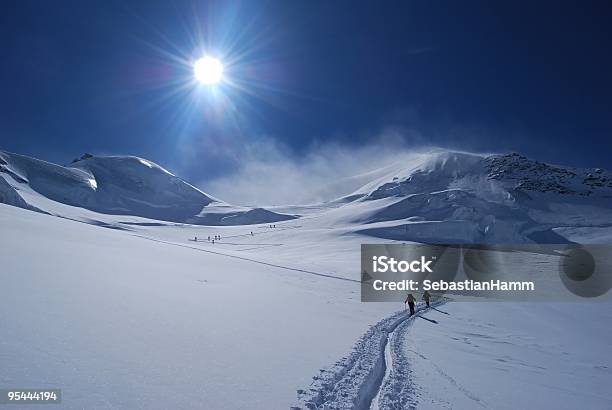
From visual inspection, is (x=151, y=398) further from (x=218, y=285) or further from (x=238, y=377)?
(x=218, y=285)

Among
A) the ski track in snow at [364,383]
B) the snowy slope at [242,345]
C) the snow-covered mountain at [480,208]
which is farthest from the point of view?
the snow-covered mountain at [480,208]

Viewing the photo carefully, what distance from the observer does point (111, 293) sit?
9312 mm

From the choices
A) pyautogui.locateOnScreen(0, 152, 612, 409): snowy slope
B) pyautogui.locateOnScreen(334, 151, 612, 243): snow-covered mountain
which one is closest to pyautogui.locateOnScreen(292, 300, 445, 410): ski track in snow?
pyautogui.locateOnScreen(0, 152, 612, 409): snowy slope

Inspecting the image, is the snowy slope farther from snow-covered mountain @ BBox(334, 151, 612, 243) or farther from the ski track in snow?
snow-covered mountain @ BBox(334, 151, 612, 243)

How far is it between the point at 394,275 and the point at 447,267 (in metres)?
11.1

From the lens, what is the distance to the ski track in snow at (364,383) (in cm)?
648

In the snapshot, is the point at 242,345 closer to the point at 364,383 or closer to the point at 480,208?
the point at 364,383

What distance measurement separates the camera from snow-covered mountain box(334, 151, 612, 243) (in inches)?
3314

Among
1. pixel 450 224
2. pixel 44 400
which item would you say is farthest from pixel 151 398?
pixel 450 224

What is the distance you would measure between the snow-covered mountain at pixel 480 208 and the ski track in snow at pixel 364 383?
71.5 metres

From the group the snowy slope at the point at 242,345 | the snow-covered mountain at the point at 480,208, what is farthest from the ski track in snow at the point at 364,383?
the snow-covered mountain at the point at 480,208

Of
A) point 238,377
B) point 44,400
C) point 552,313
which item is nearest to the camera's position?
point 44,400

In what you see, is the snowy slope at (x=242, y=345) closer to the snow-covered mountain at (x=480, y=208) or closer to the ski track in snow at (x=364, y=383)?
the ski track in snow at (x=364, y=383)

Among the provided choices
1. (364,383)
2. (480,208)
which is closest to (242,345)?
(364,383)
